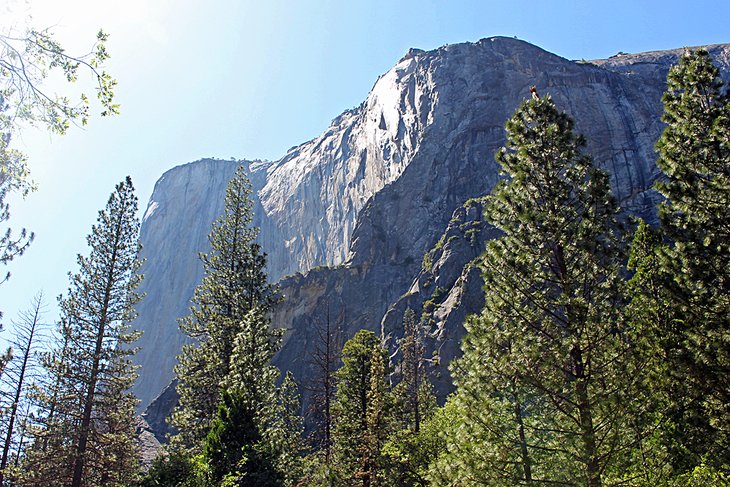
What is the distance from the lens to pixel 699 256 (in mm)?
10641

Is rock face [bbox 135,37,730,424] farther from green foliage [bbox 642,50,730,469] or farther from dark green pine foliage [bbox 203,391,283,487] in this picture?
green foliage [bbox 642,50,730,469]

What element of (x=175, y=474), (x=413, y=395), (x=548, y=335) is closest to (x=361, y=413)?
(x=175, y=474)

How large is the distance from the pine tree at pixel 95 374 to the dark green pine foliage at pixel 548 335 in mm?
15567

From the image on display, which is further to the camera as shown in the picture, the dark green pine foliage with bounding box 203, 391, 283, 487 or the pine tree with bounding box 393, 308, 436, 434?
the pine tree with bounding box 393, 308, 436, 434

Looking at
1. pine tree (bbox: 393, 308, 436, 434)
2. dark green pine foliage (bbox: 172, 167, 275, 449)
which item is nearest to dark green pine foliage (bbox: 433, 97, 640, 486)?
pine tree (bbox: 393, 308, 436, 434)

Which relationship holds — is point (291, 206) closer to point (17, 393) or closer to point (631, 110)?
point (631, 110)

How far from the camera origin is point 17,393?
1984cm

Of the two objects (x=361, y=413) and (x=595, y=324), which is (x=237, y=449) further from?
(x=595, y=324)

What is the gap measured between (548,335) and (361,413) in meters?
13.1

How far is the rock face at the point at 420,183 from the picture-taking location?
65.6 meters

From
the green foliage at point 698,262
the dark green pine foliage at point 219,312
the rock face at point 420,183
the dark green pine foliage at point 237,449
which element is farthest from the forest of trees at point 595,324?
the rock face at point 420,183

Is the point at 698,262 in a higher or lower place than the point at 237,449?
higher

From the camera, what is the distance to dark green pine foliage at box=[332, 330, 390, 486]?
1875 cm

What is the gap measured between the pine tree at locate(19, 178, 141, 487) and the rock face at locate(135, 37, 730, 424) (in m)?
33.3
